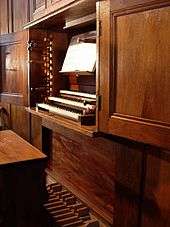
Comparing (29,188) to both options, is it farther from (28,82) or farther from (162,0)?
(162,0)

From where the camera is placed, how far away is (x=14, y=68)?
3.47 m

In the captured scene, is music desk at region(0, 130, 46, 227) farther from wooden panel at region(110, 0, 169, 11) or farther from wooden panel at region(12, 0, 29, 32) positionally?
wooden panel at region(12, 0, 29, 32)

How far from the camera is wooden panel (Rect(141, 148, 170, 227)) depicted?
5.50 feet

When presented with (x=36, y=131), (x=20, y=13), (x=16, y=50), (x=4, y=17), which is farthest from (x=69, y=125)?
(x=4, y=17)

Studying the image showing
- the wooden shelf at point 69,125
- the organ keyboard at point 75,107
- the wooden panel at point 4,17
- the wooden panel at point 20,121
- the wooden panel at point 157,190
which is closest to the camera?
the wooden panel at point 157,190

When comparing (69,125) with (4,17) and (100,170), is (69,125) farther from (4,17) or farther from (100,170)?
(4,17)

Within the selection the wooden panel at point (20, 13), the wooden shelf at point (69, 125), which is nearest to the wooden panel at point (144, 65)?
the wooden shelf at point (69, 125)

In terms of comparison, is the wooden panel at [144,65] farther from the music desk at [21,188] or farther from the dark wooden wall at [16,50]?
the dark wooden wall at [16,50]

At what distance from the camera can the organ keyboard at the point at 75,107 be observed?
6.70ft

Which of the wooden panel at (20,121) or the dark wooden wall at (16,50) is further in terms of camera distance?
the wooden panel at (20,121)

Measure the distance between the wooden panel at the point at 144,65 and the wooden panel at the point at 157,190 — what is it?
1.16 feet

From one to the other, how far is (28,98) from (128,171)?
4.81ft

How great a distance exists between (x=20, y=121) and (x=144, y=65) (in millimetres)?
2579

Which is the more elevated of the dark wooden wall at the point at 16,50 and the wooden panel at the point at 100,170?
the dark wooden wall at the point at 16,50
